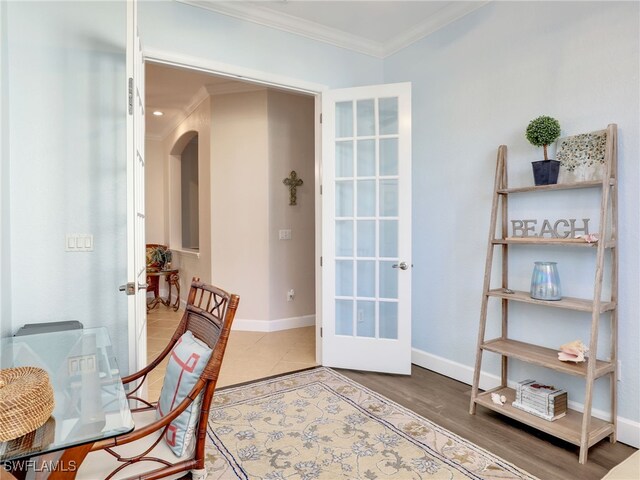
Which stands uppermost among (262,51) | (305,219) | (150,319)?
(262,51)

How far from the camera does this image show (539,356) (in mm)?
2242

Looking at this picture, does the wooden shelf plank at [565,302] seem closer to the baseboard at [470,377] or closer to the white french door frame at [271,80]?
the baseboard at [470,377]

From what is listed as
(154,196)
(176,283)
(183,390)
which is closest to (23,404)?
(183,390)

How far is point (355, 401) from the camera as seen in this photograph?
8.61 feet

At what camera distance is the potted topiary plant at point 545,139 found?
225 cm

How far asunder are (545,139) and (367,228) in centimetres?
144

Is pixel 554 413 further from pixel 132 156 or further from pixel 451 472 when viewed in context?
pixel 132 156

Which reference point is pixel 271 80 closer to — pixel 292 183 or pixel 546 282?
pixel 292 183

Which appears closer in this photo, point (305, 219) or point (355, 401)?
point (355, 401)

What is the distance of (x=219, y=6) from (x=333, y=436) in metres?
2.99

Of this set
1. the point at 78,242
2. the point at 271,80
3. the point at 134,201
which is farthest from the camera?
the point at 271,80

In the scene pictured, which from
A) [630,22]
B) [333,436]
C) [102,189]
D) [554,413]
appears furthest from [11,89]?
[554,413]

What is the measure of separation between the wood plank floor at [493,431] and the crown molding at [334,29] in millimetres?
2833

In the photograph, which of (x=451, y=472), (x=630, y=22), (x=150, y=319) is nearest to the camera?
(x=451, y=472)
